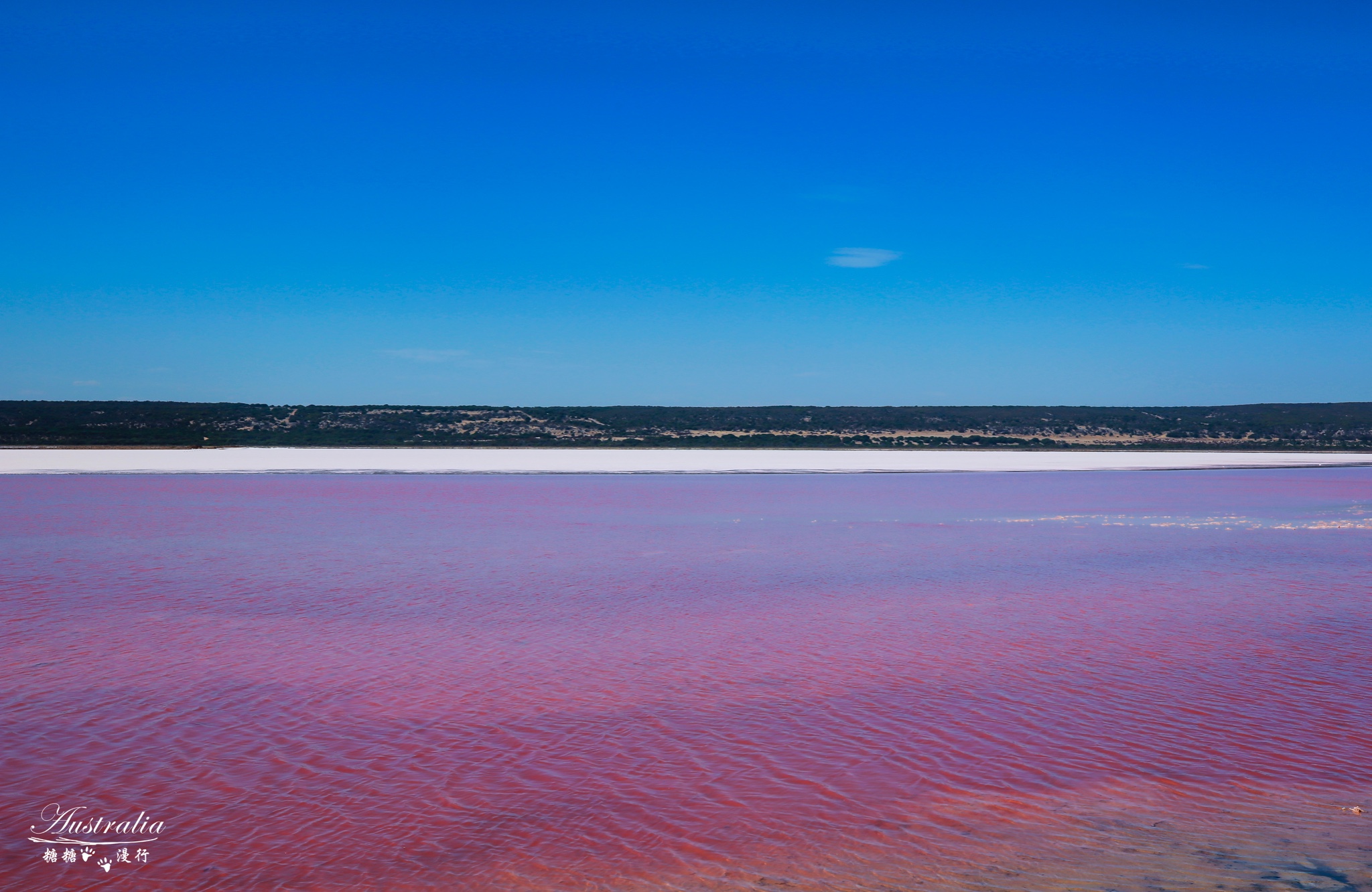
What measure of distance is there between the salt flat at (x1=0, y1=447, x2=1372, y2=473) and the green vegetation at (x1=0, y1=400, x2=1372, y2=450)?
13.6 metres

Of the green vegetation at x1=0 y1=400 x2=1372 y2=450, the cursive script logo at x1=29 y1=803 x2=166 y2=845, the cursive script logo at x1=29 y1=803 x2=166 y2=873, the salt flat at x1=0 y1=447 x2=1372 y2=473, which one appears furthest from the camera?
the green vegetation at x1=0 y1=400 x2=1372 y2=450

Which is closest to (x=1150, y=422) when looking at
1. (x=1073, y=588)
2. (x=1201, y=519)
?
(x=1201, y=519)

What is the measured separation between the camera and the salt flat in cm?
3356

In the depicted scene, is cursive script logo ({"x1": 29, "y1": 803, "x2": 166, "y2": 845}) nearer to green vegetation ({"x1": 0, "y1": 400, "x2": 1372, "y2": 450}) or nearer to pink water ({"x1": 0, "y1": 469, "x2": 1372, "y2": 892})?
pink water ({"x1": 0, "y1": 469, "x2": 1372, "y2": 892})

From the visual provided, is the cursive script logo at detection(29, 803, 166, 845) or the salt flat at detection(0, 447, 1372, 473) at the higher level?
the cursive script logo at detection(29, 803, 166, 845)

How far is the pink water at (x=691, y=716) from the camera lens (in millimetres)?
4047

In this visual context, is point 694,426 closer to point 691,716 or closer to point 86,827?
point 691,716

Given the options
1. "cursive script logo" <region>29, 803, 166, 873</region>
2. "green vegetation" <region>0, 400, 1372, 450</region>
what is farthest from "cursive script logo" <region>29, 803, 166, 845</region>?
"green vegetation" <region>0, 400, 1372, 450</region>

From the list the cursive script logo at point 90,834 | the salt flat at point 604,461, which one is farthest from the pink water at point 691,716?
the salt flat at point 604,461

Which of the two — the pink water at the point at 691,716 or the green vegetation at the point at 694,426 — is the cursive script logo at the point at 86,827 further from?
the green vegetation at the point at 694,426

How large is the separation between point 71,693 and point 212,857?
280cm

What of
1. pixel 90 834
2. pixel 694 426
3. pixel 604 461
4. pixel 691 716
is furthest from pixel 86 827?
pixel 694 426

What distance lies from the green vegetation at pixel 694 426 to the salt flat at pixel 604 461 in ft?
44.5

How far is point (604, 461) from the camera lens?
133 feet
